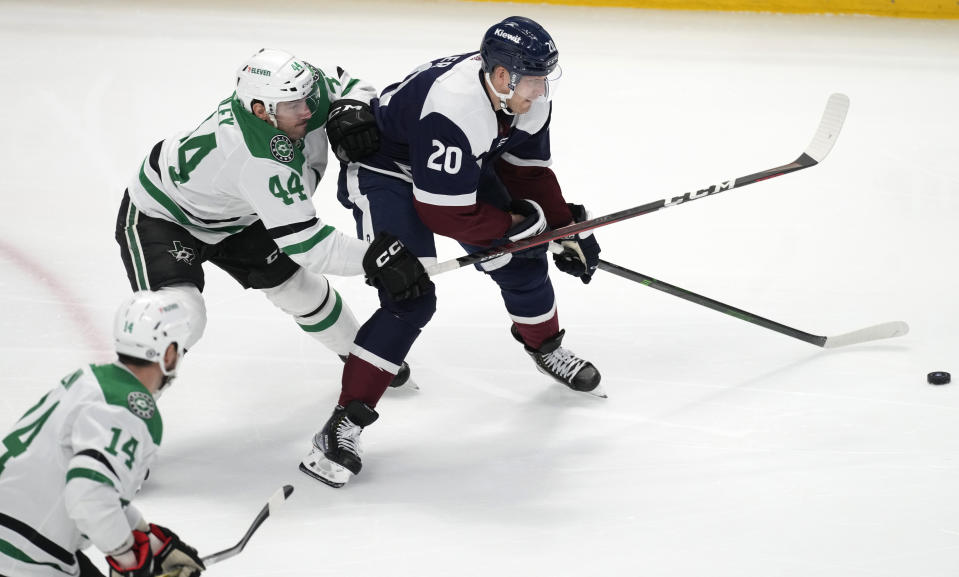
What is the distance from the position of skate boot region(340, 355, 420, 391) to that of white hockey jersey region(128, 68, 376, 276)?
56 cm

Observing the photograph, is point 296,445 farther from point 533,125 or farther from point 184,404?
point 533,125

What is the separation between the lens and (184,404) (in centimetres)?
319

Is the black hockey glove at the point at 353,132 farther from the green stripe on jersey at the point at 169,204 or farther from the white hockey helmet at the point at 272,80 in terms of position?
the green stripe on jersey at the point at 169,204

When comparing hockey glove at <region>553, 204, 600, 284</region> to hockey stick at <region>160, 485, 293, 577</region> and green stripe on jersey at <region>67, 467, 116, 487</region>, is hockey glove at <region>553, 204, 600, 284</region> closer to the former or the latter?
hockey stick at <region>160, 485, 293, 577</region>

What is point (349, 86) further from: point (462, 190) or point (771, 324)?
point (771, 324)

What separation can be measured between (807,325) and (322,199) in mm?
2133

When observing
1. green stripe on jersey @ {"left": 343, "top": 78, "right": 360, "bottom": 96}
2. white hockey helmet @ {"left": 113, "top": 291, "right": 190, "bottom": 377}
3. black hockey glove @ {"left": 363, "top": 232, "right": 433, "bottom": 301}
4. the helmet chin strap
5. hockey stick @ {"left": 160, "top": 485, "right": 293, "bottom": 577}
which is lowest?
hockey stick @ {"left": 160, "top": 485, "right": 293, "bottom": 577}

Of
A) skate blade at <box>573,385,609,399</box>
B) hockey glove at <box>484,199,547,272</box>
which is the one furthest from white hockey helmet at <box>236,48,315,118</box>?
skate blade at <box>573,385,609,399</box>

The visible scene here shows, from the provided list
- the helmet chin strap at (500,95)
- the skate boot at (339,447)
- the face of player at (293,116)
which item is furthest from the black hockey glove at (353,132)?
the skate boot at (339,447)

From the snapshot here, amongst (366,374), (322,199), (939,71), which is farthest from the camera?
(939,71)

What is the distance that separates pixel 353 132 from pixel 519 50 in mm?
513

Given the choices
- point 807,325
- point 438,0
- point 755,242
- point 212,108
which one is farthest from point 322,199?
point 438,0

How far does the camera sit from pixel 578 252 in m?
3.11

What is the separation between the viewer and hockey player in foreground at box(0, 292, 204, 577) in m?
1.79
